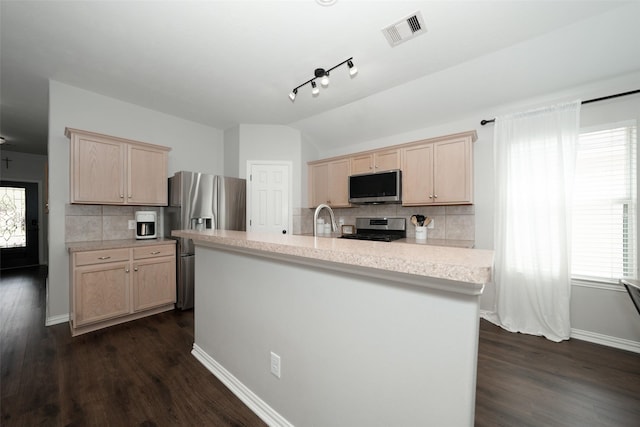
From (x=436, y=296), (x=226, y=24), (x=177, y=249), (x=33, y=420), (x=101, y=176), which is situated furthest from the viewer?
(x=177, y=249)

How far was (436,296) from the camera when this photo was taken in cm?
86

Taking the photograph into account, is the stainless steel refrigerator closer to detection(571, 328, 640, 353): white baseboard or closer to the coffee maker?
the coffee maker

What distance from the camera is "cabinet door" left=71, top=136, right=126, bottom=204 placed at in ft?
9.17

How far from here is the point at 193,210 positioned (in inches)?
134

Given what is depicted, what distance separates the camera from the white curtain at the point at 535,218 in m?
2.50

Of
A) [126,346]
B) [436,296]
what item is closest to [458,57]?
[436,296]

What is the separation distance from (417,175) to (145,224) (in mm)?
3646

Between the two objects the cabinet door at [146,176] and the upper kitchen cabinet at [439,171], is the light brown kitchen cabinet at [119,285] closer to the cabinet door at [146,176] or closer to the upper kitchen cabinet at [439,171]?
the cabinet door at [146,176]

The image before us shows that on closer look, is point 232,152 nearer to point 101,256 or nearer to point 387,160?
point 101,256

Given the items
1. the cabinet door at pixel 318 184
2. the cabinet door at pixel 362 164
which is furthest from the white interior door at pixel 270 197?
the cabinet door at pixel 362 164

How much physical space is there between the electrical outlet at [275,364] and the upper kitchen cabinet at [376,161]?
281 centimetres

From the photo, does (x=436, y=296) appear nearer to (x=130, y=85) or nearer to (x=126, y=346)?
(x=126, y=346)

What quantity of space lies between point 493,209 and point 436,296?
8.95ft

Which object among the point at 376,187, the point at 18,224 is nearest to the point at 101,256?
the point at 376,187
